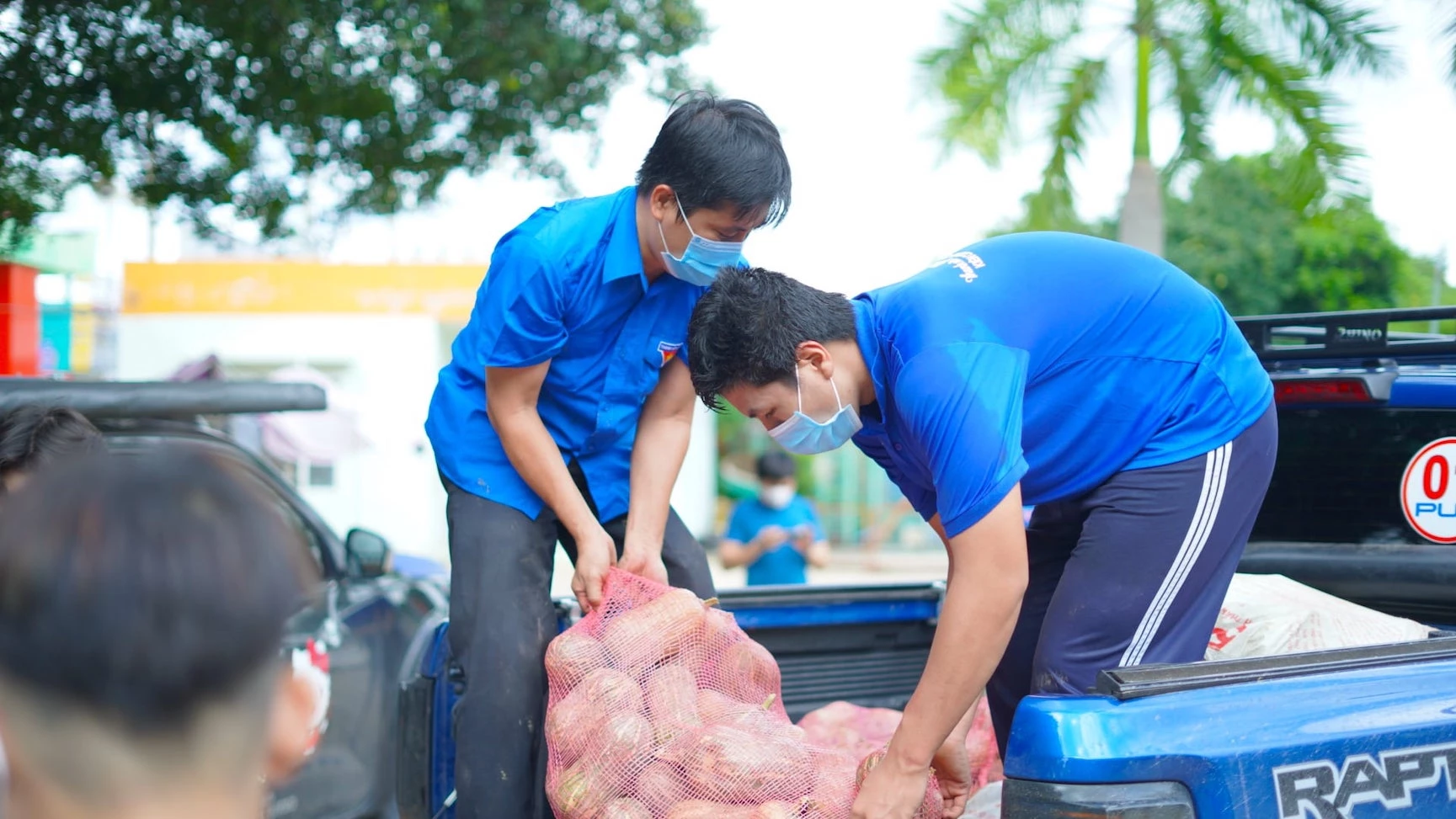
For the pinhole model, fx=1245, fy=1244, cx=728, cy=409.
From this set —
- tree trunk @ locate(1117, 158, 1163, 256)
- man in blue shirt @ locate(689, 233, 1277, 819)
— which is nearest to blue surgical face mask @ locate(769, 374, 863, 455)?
man in blue shirt @ locate(689, 233, 1277, 819)

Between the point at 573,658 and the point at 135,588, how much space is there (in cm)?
173

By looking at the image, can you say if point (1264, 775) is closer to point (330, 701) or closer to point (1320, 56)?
point (330, 701)

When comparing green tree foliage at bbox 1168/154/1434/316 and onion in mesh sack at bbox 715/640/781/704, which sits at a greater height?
onion in mesh sack at bbox 715/640/781/704

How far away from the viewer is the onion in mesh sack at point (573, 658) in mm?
2699

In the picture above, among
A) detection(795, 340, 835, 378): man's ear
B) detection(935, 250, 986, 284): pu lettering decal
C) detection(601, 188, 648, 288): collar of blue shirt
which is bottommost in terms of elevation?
detection(795, 340, 835, 378): man's ear

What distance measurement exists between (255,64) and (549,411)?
16.2ft

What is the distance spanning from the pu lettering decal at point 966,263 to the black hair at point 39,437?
183cm

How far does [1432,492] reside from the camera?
3.02m

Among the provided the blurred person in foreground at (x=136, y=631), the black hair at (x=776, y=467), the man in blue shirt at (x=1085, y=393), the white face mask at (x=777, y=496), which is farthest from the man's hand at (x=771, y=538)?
the blurred person in foreground at (x=136, y=631)

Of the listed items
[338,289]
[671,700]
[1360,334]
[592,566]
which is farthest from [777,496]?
[338,289]

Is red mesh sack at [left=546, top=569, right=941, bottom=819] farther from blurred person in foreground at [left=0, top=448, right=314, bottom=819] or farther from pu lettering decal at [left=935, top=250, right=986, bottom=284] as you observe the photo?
blurred person in foreground at [left=0, top=448, right=314, bottom=819]

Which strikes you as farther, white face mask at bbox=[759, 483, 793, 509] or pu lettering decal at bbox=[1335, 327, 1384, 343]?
white face mask at bbox=[759, 483, 793, 509]

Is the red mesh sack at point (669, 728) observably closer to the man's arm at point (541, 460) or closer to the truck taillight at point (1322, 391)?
the man's arm at point (541, 460)

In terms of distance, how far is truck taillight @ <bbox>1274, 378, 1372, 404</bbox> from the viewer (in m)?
3.08
